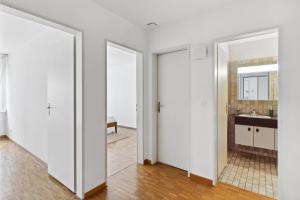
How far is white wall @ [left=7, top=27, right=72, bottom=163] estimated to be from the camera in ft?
9.30

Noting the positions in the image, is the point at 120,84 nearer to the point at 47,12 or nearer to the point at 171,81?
the point at 171,81

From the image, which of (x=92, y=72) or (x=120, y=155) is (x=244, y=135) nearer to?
(x=120, y=155)

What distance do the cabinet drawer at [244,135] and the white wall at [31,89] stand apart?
11.7 feet

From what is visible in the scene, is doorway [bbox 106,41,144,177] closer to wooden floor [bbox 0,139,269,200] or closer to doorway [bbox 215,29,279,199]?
wooden floor [bbox 0,139,269,200]

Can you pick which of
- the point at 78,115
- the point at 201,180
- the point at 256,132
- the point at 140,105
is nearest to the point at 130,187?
the point at 201,180

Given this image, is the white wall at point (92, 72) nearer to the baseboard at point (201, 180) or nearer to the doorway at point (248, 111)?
the baseboard at point (201, 180)

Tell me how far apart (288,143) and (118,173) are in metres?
2.41

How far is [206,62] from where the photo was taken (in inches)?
93.6

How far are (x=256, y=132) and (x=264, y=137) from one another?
0.16m

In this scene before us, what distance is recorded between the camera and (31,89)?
3467 millimetres

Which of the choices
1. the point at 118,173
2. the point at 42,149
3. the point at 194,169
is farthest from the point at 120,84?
the point at 194,169

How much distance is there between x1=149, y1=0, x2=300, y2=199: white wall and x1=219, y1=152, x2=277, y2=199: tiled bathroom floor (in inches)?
15.6

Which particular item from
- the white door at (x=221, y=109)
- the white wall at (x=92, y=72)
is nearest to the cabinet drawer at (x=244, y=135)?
the white door at (x=221, y=109)

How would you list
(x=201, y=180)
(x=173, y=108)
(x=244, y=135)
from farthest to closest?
(x=244, y=135), (x=173, y=108), (x=201, y=180)
